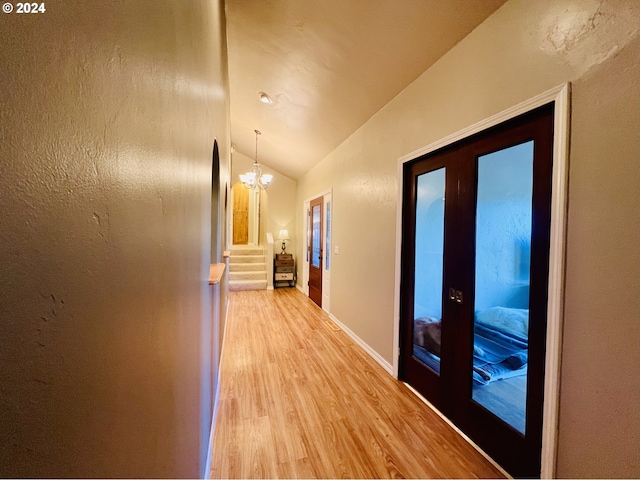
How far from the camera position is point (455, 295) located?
1933 mm

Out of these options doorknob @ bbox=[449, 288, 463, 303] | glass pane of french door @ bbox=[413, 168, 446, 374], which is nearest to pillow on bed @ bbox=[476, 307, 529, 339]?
doorknob @ bbox=[449, 288, 463, 303]

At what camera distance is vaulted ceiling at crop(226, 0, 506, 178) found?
5.83 feet

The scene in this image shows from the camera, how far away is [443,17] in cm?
171

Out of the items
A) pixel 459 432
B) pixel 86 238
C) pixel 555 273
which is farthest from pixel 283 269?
pixel 86 238

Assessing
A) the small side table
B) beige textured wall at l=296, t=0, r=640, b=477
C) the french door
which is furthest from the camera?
the small side table

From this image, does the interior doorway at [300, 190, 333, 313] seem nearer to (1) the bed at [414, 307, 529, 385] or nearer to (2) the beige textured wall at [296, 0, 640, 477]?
(1) the bed at [414, 307, 529, 385]

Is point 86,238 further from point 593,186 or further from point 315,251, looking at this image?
point 315,251

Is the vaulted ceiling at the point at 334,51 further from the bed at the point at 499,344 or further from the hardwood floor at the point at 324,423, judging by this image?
the hardwood floor at the point at 324,423

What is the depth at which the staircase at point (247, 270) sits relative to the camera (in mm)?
6285

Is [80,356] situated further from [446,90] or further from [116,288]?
[446,90]

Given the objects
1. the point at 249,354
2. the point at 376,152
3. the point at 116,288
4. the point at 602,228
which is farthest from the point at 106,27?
the point at 249,354

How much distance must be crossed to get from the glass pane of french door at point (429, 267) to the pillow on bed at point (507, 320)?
388 millimetres

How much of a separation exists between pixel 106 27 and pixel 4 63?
22 centimetres

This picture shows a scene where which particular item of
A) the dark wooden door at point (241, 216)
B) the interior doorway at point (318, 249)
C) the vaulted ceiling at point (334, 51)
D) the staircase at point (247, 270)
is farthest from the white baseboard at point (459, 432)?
the dark wooden door at point (241, 216)
